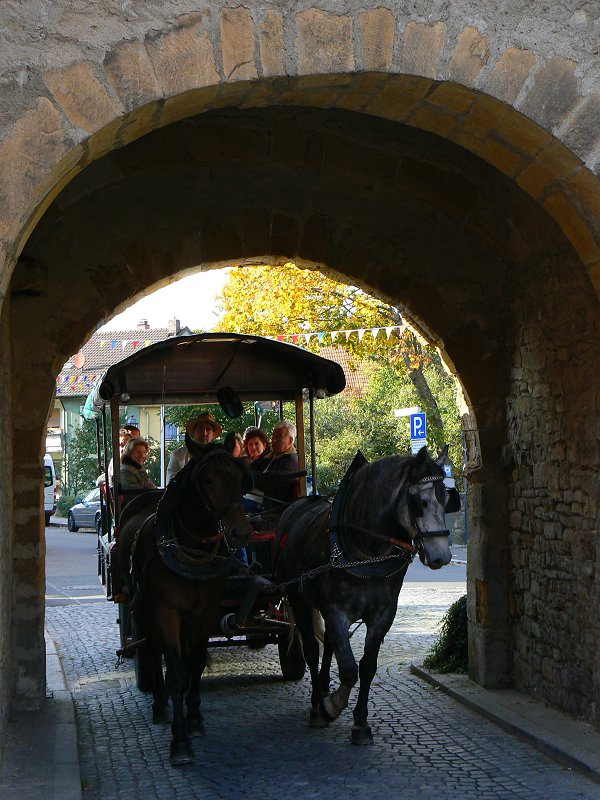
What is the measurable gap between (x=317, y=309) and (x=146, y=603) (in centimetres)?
1337

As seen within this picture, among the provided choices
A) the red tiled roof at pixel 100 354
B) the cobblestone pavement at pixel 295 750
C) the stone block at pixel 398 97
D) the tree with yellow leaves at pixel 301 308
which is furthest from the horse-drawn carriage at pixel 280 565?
the red tiled roof at pixel 100 354

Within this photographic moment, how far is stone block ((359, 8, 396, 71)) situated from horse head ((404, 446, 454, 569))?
2.17 metres

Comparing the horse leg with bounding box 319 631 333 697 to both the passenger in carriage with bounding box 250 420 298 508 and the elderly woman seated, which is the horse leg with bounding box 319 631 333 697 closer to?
the passenger in carriage with bounding box 250 420 298 508

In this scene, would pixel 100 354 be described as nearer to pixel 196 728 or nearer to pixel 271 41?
pixel 196 728

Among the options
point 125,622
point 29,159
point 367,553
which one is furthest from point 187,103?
point 125,622

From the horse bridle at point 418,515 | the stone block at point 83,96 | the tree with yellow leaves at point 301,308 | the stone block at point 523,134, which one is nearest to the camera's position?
the stone block at point 83,96

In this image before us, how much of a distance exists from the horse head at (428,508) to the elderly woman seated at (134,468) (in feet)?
10.6

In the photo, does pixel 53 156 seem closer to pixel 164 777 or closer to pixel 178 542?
pixel 178 542

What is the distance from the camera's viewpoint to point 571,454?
7.20 metres

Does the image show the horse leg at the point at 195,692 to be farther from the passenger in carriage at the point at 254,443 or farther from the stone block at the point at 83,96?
the stone block at the point at 83,96

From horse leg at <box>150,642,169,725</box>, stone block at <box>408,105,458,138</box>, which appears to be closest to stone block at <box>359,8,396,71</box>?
stone block at <box>408,105,458,138</box>

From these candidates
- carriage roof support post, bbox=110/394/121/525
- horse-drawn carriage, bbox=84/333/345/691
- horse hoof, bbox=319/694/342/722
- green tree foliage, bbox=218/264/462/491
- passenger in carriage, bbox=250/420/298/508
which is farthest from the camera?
green tree foliage, bbox=218/264/462/491

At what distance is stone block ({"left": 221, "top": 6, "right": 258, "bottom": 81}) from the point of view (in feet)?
17.5

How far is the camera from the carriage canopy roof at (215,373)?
30.2 feet
